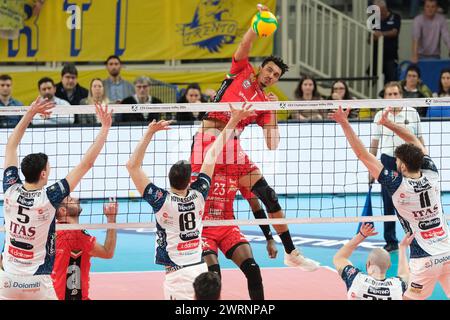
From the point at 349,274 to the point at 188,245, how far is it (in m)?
1.49

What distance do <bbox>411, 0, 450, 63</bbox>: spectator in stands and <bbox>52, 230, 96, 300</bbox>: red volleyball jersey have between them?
13.2 meters

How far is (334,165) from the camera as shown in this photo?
1711 cm

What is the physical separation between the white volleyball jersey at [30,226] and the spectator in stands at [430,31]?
1400 cm

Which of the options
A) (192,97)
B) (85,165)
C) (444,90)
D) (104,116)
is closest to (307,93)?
(192,97)

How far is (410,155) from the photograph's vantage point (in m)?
9.09

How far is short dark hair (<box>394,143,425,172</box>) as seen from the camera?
29.8ft

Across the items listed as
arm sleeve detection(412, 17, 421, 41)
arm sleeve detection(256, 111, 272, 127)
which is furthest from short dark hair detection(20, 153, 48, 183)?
arm sleeve detection(412, 17, 421, 41)

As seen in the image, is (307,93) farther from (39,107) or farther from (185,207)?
(185,207)

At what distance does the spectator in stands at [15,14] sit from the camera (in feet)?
67.0

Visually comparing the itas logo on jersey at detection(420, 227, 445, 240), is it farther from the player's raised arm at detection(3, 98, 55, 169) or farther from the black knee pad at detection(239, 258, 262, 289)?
the player's raised arm at detection(3, 98, 55, 169)

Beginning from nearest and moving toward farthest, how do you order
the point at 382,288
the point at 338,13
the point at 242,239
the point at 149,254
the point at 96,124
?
the point at 382,288 → the point at 242,239 → the point at 149,254 → the point at 96,124 → the point at 338,13

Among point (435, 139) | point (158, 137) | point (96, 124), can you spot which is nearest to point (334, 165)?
point (435, 139)

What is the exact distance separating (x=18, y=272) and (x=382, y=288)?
323 cm

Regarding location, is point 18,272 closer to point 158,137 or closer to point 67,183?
point 67,183
